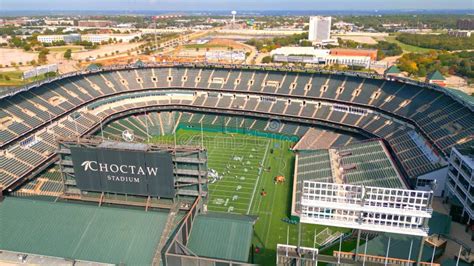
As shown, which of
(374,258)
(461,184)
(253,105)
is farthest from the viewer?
(253,105)

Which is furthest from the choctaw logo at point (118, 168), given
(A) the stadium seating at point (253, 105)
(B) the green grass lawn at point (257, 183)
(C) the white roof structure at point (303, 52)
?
(C) the white roof structure at point (303, 52)

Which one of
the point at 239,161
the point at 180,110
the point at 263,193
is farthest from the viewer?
the point at 180,110

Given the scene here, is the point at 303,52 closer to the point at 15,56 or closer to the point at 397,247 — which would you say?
the point at 15,56

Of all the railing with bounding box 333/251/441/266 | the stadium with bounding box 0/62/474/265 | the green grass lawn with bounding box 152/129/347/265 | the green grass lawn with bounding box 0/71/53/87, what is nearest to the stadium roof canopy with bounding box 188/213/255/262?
the stadium with bounding box 0/62/474/265

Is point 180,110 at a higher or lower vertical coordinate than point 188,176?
lower

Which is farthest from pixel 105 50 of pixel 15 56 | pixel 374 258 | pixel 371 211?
pixel 371 211

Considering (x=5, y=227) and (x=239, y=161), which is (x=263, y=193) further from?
(x=5, y=227)

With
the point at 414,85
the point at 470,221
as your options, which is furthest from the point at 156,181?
the point at 414,85
